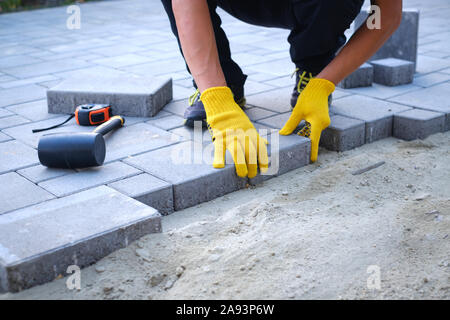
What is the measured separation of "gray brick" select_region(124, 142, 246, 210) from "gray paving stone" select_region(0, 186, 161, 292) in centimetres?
29

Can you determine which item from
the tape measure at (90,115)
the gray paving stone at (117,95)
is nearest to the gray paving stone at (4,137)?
the tape measure at (90,115)

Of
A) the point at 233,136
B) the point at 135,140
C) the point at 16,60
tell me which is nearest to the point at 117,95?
the point at 135,140

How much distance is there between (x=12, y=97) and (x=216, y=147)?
1.88 meters

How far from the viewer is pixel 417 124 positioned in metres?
2.96

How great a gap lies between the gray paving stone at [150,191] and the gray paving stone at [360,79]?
1828 millimetres

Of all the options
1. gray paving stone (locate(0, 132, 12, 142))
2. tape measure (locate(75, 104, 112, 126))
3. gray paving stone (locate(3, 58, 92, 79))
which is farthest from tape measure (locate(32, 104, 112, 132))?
gray paving stone (locate(3, 58, 92, 79))

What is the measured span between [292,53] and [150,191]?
4.31 feet

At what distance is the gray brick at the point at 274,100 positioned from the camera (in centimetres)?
324

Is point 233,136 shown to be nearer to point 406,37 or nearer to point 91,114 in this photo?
point 91,114

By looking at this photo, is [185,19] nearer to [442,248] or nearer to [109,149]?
[109,149]

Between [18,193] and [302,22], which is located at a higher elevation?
[302,22]

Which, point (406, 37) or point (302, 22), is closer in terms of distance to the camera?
point (302, 22)

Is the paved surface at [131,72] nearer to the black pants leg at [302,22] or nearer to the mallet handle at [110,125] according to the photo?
the mallet handle at [110,125]

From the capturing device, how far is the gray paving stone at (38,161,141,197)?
2.23m
